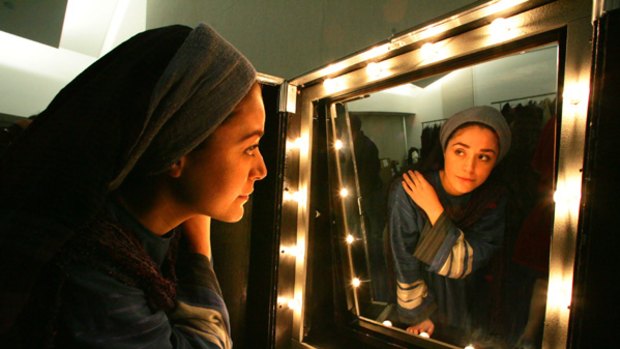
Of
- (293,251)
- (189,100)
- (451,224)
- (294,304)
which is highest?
(189,100)

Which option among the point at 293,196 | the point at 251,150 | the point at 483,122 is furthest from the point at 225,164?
the point at 483,122

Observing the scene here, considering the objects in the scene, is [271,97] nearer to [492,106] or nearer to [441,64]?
[441,64]

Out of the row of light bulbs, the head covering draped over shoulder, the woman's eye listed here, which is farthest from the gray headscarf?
the row of light bulbs

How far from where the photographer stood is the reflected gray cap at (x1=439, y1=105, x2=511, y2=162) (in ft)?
2.42

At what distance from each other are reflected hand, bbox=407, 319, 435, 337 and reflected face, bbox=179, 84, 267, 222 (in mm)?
569

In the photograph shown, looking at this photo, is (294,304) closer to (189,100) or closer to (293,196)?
(293,196)

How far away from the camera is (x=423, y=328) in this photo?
884 mm

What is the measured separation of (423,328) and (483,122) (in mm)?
536

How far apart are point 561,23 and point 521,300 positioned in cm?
54

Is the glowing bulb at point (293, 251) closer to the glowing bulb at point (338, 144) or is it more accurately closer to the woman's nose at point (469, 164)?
the glowing bulb at point (338, 144)

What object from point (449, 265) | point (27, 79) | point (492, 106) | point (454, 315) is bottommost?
point (454, 315)

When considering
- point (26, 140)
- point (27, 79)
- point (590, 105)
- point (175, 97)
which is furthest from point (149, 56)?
point (27, 79)

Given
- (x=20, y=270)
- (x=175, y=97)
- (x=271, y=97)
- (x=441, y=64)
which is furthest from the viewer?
(x=271, y=97)

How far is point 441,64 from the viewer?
82 cm
